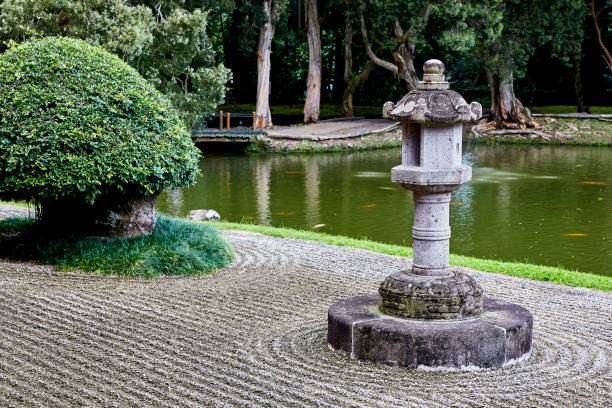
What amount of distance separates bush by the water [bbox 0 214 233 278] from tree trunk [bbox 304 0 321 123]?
25664 mm

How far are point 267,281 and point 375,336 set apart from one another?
2.93 m

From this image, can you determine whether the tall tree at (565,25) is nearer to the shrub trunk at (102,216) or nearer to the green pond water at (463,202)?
the green pond water at (463,202)

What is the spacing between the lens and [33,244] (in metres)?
9.17

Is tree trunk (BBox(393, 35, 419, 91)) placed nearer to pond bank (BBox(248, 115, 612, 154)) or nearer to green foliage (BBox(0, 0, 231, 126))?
pond bank (BBox(248, 115, 612, 154))

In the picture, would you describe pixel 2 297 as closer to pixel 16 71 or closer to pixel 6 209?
pixel 16 71

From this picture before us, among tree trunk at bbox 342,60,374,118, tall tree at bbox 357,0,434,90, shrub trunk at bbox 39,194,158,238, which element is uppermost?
tall tree at bbox 357,0,434,90

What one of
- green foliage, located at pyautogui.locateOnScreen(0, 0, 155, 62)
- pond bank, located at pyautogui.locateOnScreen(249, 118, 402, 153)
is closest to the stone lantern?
green foliage, located at pyautogui.locateOnScreen(0, 0, 155, 62)

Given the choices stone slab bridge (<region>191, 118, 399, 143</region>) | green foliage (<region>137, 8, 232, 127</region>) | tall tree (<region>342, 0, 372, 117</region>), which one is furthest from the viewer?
tall tree (<region>342, 0, 372, 117</region>)

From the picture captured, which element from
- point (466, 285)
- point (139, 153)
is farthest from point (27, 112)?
point (466, 285)

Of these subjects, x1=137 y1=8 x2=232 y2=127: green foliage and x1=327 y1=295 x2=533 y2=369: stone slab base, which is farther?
x1=137 y1=8 x2=232 y2=127: green foliage

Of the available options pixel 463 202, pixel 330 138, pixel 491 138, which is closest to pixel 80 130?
pixel 463 202

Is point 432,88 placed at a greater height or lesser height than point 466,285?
greater

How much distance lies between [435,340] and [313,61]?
3010 cm

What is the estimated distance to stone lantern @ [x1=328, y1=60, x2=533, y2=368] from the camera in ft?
18.4
